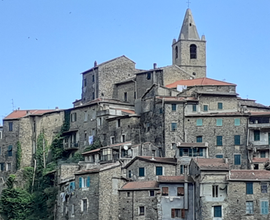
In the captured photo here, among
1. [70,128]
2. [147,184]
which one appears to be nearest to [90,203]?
[147,184]

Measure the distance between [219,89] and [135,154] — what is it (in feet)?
48.2

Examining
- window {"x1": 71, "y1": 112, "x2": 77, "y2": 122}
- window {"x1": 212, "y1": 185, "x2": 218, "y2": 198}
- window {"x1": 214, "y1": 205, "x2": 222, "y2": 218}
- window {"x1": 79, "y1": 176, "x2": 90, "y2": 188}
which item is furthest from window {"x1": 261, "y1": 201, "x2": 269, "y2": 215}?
window {"x1": 71, "y1": 112, "x2": 77, "y2": 122}

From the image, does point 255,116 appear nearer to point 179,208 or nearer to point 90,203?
point 179,208

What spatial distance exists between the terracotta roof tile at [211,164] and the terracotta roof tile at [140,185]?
5045 mm

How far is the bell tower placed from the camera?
100562 mm

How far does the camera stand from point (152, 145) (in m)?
79.3

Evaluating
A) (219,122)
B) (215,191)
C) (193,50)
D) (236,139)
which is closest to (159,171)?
(215,191)

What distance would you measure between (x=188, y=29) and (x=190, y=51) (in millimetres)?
3722

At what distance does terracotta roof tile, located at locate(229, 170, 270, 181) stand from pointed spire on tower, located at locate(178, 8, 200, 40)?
36.8 m

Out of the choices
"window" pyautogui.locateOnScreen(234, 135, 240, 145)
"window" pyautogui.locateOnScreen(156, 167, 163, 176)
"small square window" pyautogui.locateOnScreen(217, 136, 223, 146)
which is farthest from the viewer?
"small square window" pyautogui.locateOnScreen(217, 136, 223, 146)

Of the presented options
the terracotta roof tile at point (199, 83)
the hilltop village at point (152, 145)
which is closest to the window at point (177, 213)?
the hilltop village at point (152, 145)

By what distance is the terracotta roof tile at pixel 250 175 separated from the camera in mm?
68250

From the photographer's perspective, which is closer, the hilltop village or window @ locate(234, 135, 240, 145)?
the hilltop village

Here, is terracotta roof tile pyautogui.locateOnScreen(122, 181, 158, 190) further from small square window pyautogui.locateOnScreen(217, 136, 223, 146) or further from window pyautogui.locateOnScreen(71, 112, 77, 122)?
window pyautogui.locateOnScreen(71, 112, 77, 122)
